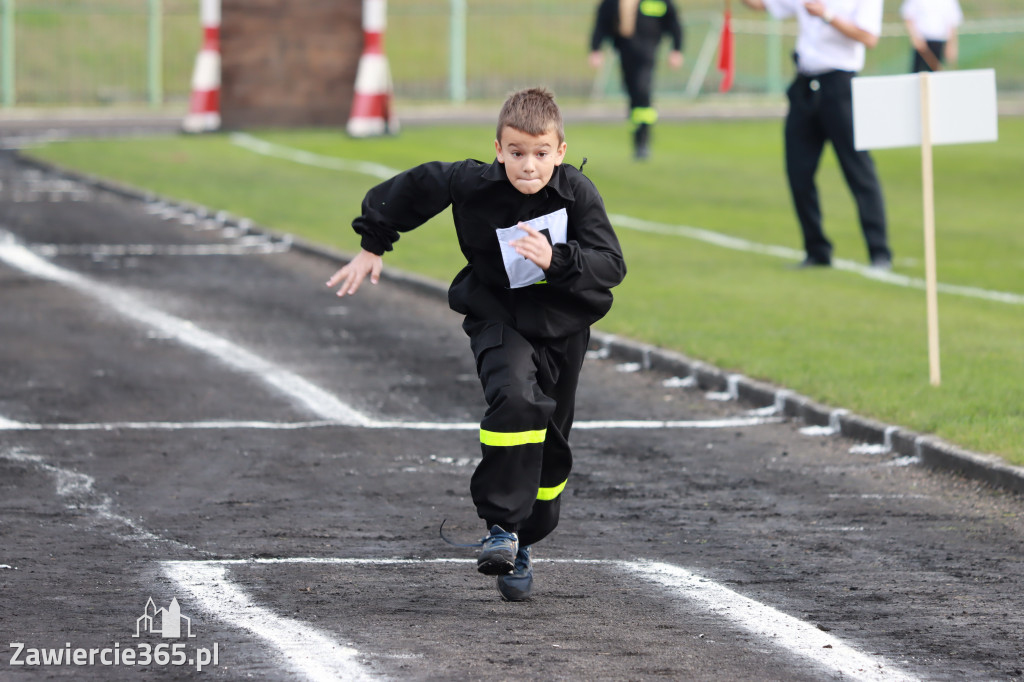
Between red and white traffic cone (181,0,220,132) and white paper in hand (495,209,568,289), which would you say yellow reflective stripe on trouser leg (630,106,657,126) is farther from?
white paper in hand (495,209,568,289)

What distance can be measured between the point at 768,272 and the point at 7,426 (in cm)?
711

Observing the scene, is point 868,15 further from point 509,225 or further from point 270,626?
point 270,626

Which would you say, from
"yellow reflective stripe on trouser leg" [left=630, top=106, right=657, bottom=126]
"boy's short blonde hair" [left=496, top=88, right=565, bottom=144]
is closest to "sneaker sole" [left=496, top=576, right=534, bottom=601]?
"boy's short blonde hair" [left=496, top=88, right=565, bottom=144]

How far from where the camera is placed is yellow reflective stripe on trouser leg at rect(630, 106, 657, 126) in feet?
74.8

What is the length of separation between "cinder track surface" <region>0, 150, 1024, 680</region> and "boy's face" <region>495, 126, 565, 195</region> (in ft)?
4.40

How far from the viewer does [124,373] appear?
1041 cm

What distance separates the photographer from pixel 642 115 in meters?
22.9

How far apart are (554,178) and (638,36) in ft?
55.5

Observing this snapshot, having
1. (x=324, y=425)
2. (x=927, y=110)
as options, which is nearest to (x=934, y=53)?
(x=927, y=110)

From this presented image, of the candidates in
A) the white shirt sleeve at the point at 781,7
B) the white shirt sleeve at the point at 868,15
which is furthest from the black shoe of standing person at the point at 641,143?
the white shirt sleeve at the point at 868,15

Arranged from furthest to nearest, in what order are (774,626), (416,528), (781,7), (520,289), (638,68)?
(638,68), (781,7), (416,528), (520,289), (774,626)

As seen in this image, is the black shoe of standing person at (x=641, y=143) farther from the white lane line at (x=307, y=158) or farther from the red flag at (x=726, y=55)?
the red flag at (x=726, y=55)

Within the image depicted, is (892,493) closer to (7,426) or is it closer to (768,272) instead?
(7,426)

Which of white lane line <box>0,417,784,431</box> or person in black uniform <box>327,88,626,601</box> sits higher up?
person in black uniform <box>327,88,626,601</box>
